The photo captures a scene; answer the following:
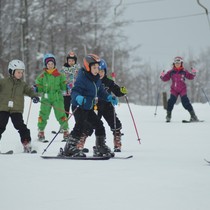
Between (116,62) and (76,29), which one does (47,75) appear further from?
(116,62)

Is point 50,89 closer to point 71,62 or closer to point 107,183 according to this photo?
point 71,62

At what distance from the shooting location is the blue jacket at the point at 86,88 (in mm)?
5871

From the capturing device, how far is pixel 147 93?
7881 centimetres

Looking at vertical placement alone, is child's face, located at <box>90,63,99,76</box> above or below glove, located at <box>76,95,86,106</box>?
above

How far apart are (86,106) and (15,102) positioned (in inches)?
62.7

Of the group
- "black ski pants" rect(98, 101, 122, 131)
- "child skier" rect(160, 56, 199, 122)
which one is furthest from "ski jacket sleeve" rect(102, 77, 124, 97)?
"child skier" rect(160, 56, 199, 122)

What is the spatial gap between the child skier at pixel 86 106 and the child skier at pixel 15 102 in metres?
1.31

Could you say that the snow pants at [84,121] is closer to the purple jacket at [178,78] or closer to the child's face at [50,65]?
the child's face at [50,65]

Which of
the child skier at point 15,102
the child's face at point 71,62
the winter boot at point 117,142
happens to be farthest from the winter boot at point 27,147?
the child's face at point 71,62

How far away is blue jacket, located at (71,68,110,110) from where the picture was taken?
19.3ft

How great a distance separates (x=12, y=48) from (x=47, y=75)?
2636cm

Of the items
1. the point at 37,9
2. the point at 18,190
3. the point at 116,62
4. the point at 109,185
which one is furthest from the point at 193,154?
the point at 116,62

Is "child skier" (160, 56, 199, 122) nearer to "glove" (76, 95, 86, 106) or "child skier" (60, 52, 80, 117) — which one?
"child skier" (60, 52, 80, 117)

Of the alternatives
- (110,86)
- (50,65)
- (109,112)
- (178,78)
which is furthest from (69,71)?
(178,78)
